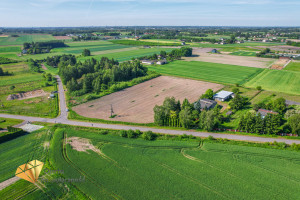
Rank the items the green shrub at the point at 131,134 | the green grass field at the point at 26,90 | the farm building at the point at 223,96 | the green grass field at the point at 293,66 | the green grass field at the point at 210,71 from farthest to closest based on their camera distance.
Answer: the green grass field at the point at 293,66, the green grass field at the point at 210,71, the farm building at the point at 223,96, the green grass field at the point at 26,90, the green shrub at the point at 131,134

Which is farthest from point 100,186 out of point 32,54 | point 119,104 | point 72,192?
point 32,54

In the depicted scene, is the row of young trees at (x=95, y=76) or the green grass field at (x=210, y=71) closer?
the row of young trees at (x=95, y=76)

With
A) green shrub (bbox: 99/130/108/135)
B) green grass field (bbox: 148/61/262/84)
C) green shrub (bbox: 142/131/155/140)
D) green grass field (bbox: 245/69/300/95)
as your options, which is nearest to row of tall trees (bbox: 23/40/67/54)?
green grass field (bbox: 148/61/262/84)

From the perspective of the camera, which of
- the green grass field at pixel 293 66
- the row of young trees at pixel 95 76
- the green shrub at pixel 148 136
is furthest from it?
the green grass field at pixel 293 66

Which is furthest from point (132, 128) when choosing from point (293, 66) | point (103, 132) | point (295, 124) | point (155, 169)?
point (293, 66)

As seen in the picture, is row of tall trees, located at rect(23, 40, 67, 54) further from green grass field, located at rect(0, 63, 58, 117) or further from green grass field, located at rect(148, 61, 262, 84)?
green grass field, located at rect(148, 61, 262, 84)

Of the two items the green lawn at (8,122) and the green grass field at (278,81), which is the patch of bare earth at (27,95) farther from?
the green grass field at (278,81)

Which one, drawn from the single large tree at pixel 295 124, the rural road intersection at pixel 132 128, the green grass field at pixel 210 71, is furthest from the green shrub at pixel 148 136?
the green grass field at pixel 210 71
